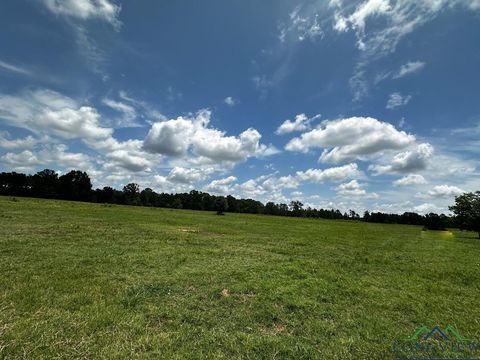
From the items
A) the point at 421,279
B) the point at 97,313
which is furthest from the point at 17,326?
the point at 421,279

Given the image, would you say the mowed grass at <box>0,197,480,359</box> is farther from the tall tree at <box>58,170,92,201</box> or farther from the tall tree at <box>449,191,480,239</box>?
the tall tree at <box>58,170,92,201</box>

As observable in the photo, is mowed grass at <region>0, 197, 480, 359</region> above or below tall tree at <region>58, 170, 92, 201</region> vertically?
below

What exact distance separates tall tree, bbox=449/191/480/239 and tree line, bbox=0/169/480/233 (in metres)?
56.6

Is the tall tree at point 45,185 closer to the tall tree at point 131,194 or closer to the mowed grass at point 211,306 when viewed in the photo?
the tall tree at point 131,194

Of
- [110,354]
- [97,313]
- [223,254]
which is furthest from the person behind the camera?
[223,254]

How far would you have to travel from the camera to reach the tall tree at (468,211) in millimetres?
52344

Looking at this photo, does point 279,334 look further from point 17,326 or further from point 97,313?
point 17,326

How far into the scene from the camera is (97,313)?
728 centimetres

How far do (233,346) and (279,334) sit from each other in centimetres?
135

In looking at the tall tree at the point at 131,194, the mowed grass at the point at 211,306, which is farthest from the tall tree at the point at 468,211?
the tall tree at the point at 131,194

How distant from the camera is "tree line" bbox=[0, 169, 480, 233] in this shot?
413 ft

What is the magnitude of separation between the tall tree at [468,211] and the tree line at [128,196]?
56.6 metres

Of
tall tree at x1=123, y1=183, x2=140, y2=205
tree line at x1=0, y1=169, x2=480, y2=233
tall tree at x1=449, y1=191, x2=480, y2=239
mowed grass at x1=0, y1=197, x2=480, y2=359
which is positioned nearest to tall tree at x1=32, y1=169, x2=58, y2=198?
tree line at x1=0, y1=169, x2=480, y2=233

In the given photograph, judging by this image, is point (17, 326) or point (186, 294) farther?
point (186, 294)
